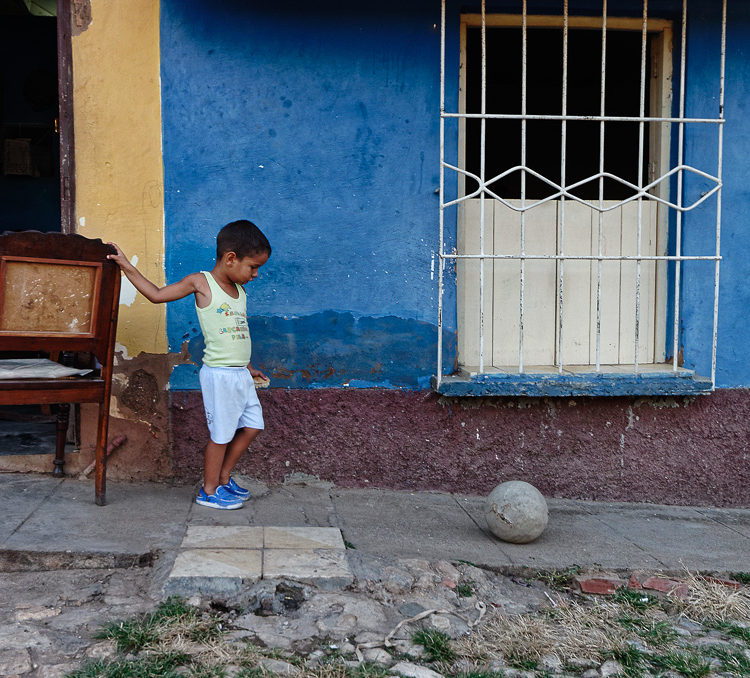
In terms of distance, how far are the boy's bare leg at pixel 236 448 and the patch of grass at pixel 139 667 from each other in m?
1.54

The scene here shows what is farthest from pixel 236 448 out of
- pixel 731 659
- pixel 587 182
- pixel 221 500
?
pixel 587 182

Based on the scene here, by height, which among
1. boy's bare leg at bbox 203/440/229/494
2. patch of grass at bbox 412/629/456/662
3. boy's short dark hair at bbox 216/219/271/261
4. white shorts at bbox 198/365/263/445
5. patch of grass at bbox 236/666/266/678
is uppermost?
boy's short dark hair at bbox 216/219/271/261

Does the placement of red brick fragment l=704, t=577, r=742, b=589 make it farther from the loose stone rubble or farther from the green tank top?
the green tank top

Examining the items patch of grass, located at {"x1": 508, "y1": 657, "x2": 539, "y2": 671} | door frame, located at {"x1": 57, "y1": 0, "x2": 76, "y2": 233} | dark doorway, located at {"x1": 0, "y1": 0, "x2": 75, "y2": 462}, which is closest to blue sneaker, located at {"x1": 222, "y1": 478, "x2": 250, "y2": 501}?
door frame, located at {"x1": 57, "y1": 0, "x2": 76, "y2": 233}

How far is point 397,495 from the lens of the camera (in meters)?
4.29

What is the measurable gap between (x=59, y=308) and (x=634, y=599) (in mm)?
2791

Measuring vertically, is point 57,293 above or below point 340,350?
above

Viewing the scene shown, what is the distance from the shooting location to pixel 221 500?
3836 mm

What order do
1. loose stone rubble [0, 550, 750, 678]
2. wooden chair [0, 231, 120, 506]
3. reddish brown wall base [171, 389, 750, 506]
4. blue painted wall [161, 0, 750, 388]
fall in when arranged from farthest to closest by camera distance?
reddish brown wall base [171, 389, 750, 506], blue painted wall [161, 0, 750, 388], wooden chair [0, 231, 120, 506], loose stone rubble [0, 550, 750, 678]

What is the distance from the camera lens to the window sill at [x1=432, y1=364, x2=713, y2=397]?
423cm

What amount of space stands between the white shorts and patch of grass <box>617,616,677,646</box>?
77.0 inches

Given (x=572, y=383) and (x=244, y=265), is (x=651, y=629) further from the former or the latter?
(x=244, y=265)

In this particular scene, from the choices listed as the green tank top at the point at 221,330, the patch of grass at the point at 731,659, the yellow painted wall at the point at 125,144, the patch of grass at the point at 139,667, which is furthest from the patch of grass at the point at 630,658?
the yellow painted wall at the point at 125,144

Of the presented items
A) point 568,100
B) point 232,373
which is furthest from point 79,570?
point 568,100
